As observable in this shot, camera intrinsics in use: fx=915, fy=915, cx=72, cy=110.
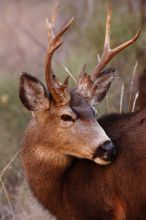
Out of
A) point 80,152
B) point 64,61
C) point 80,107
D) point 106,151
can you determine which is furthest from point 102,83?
point 64,61

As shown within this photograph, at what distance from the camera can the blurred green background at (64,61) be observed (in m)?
10.8

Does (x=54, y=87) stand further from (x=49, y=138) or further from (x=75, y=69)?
(x=75, y=69)

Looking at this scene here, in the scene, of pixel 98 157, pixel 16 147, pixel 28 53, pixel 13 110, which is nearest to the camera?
pixel 98 157

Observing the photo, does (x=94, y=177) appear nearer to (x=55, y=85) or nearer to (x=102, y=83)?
(x=55, y=85)

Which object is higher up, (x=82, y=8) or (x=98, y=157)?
(x=98, y=157)

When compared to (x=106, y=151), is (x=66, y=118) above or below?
above

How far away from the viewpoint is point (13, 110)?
13.3 m

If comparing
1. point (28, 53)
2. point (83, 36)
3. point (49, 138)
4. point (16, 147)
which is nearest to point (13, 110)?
point (16, 147)

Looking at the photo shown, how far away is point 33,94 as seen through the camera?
8.22 meters

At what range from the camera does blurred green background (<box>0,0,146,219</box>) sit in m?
10.8

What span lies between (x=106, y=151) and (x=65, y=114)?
58cm

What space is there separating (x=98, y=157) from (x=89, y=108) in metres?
0.57

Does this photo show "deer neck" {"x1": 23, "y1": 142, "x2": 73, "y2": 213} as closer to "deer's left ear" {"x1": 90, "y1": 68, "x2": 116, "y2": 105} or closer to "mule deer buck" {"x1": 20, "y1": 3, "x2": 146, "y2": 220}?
"mule deer buck" {"x1": 20, "y1": 3, "x2": 146, "y2": 220}

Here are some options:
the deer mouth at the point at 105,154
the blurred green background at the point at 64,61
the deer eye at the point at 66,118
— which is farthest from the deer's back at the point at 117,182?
the blurred green background at the point at 64,61
